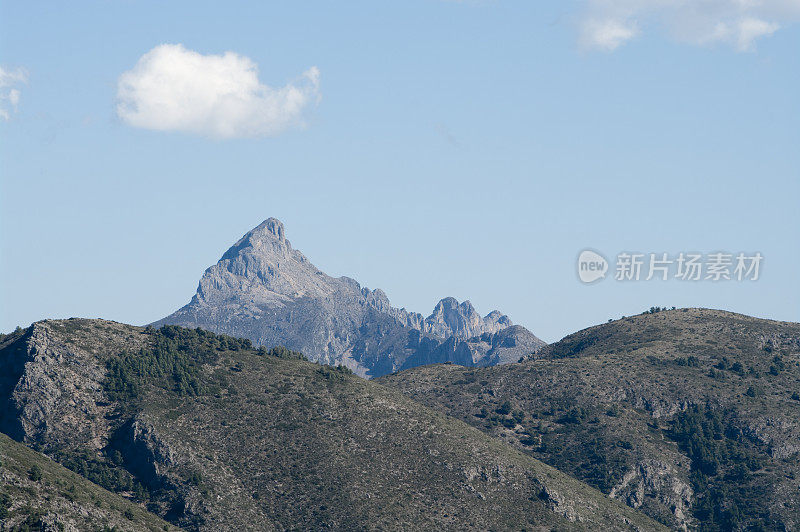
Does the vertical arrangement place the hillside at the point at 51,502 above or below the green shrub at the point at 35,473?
below

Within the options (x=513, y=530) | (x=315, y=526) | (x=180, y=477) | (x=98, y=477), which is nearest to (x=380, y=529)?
(x=315, y=526)

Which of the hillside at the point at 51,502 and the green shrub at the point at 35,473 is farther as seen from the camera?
the green shrub at the point at 35,473

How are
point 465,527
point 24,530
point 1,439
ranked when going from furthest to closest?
point 465,527 < point 1,439 < point 24,530

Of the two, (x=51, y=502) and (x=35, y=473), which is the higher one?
(x=35, y=473)

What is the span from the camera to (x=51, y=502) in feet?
504

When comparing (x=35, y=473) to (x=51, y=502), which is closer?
(x=51, y=502)

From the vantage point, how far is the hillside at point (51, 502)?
147 m

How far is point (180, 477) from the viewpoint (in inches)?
7859

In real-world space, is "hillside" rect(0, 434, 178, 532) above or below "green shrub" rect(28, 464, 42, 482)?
below

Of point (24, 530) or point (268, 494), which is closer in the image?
point (24, 530)

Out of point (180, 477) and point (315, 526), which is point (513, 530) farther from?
point (180, 477)

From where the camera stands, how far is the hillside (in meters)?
147

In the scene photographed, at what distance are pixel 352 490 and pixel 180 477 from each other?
32.5 metres

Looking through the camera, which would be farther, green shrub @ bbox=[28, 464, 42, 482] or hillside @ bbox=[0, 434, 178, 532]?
green shrub @ bbox=[28, 464, 42, 482]
